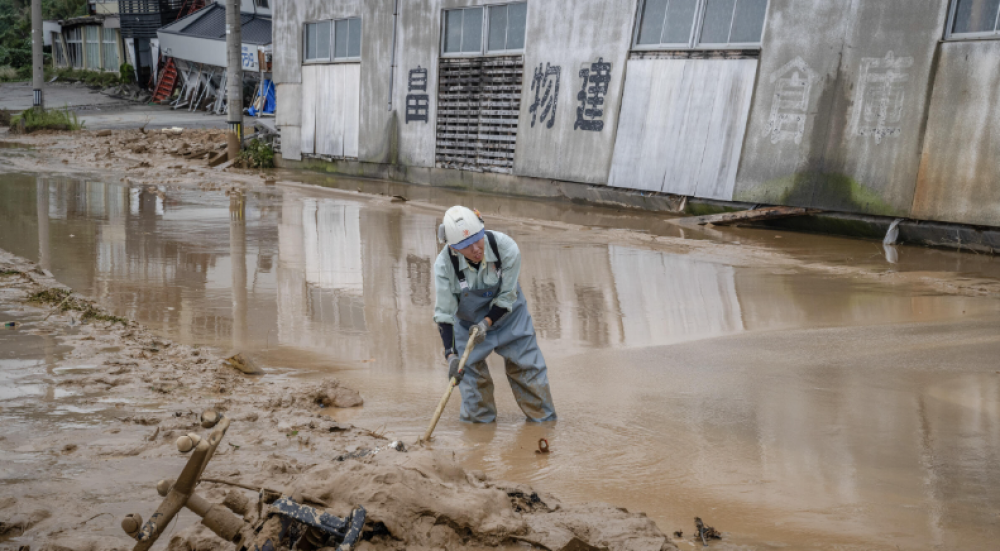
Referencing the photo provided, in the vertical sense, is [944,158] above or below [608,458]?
above

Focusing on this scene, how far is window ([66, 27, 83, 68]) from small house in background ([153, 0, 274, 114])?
1068 centimetres

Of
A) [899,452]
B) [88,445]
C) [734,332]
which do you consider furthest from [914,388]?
[88,445]

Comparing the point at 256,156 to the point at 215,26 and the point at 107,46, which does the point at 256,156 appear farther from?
the point at 107,46

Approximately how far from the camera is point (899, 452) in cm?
455

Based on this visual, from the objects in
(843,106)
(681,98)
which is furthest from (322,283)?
(843,106)

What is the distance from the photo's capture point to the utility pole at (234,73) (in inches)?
777

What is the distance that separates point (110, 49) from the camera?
4053 centimetres

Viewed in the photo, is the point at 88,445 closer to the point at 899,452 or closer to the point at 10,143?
the point at 899,452

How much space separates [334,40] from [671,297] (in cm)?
1475

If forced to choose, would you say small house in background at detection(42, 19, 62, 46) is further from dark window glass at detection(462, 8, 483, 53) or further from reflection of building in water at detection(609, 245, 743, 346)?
reflection of building in water at detection(609, 245, 743, 346)

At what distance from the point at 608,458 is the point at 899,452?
1558 mm

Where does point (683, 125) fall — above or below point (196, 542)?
above

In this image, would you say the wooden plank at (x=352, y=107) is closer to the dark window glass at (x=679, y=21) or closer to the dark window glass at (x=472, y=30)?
the dark window glass at (x=472, y=30)

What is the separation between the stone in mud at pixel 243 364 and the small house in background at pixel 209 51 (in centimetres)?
2637
